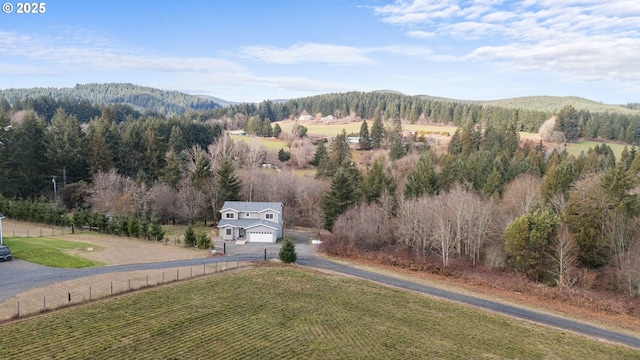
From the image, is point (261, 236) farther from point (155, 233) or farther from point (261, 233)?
point (155, 233)

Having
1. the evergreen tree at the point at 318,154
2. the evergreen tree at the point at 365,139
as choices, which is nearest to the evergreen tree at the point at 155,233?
the evergreen tree at the point at 318,154

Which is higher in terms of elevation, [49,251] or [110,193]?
[110,193]

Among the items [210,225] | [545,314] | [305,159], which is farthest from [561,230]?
[305,159]

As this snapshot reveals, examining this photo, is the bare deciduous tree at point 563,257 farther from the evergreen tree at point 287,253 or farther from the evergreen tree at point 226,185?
the evergreen tree at point 226,185

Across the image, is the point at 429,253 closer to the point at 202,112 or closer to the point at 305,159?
the point at 305,159

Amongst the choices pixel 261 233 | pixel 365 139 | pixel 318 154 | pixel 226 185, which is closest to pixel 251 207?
A: pixel 261 233

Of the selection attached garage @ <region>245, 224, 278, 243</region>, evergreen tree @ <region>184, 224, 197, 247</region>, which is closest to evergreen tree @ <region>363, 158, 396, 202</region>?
attached garage @ <region>245, 224, 278, 243</region>
